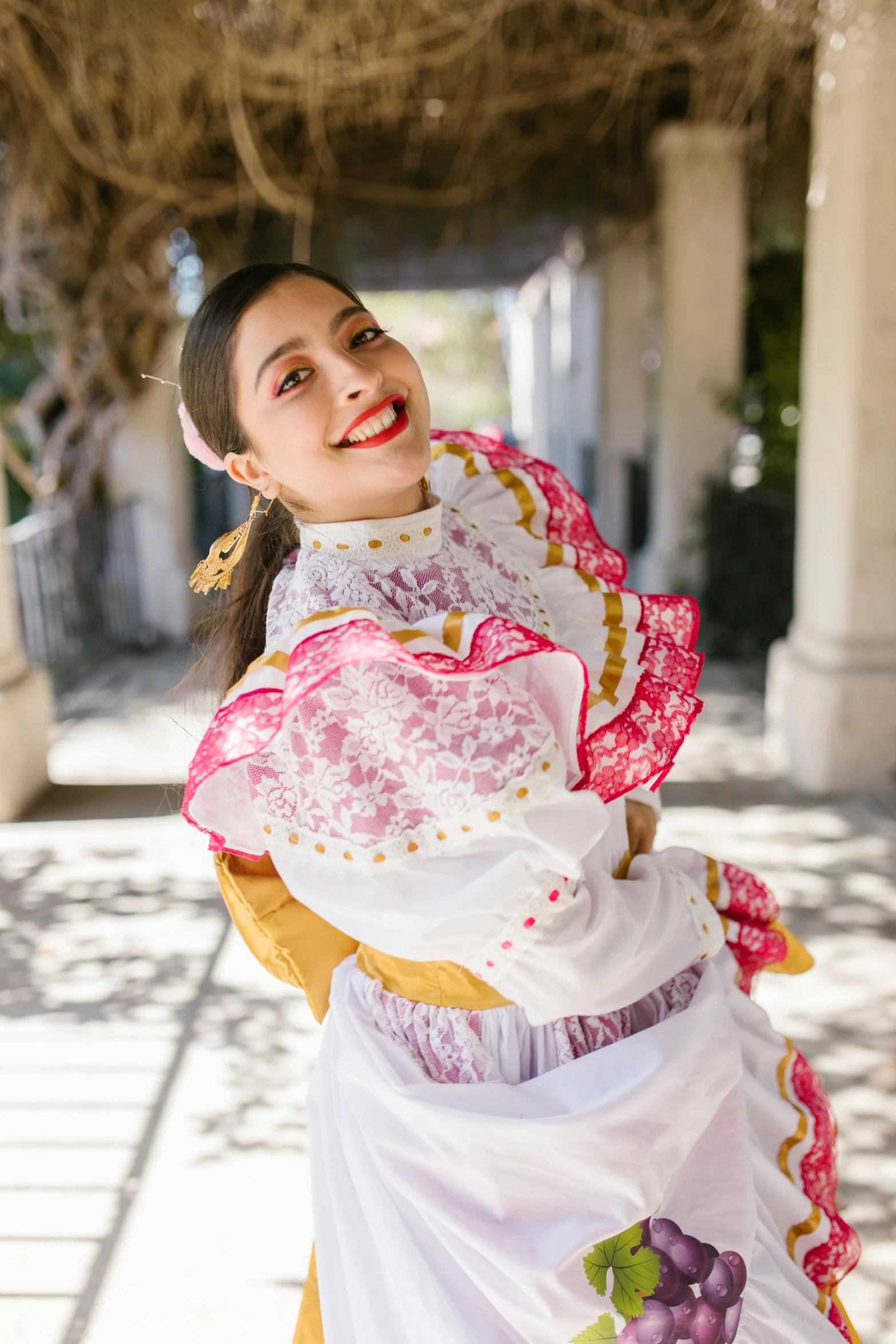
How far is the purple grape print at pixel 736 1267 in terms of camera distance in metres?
1.24

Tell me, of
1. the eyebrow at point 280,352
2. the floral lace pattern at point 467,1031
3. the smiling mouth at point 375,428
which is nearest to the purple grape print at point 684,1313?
the floral lace pattern at point 467,1031

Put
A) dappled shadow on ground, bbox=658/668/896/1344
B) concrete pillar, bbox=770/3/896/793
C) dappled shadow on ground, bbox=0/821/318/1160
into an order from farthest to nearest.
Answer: concrete pillar, bbox=770/3/896/793 < dappled shadow on ground, bbox=0/821/318/1160 < dappled shadow on ground, bbox=658/668/896/1344

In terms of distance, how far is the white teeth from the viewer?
46.4 inches

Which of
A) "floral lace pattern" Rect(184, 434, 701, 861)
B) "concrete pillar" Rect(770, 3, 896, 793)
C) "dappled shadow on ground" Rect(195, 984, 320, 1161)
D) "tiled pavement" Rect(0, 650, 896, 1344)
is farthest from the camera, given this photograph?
"concrete pillar" Rect(770, 3, 896, 793)

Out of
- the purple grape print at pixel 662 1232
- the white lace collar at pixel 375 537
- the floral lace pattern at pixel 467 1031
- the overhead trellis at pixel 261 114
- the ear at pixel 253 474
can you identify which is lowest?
the purple grape print at pixel 662 1232

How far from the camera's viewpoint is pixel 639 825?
1.44 metres

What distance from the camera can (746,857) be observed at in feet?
11.3

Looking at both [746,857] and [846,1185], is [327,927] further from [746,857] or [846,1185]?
[746,857]

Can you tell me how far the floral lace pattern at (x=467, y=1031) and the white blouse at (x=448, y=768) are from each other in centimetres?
10

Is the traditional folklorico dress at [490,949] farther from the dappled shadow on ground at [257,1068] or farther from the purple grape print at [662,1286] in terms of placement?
the dappled shadow on ground at [257,1068]

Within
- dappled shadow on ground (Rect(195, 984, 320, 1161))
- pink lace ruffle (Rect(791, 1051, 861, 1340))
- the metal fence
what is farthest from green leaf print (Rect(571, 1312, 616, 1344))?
the metal fence

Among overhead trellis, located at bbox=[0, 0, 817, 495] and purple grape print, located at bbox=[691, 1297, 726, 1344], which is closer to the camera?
purple grape print, located at bbox=[691, 1297, 726, 1344]

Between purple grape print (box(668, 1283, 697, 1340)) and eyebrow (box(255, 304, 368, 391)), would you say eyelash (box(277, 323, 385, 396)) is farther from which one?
purple grape print (box(668, 1283, 697, 1340))

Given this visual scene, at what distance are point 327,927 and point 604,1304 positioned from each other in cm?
51
